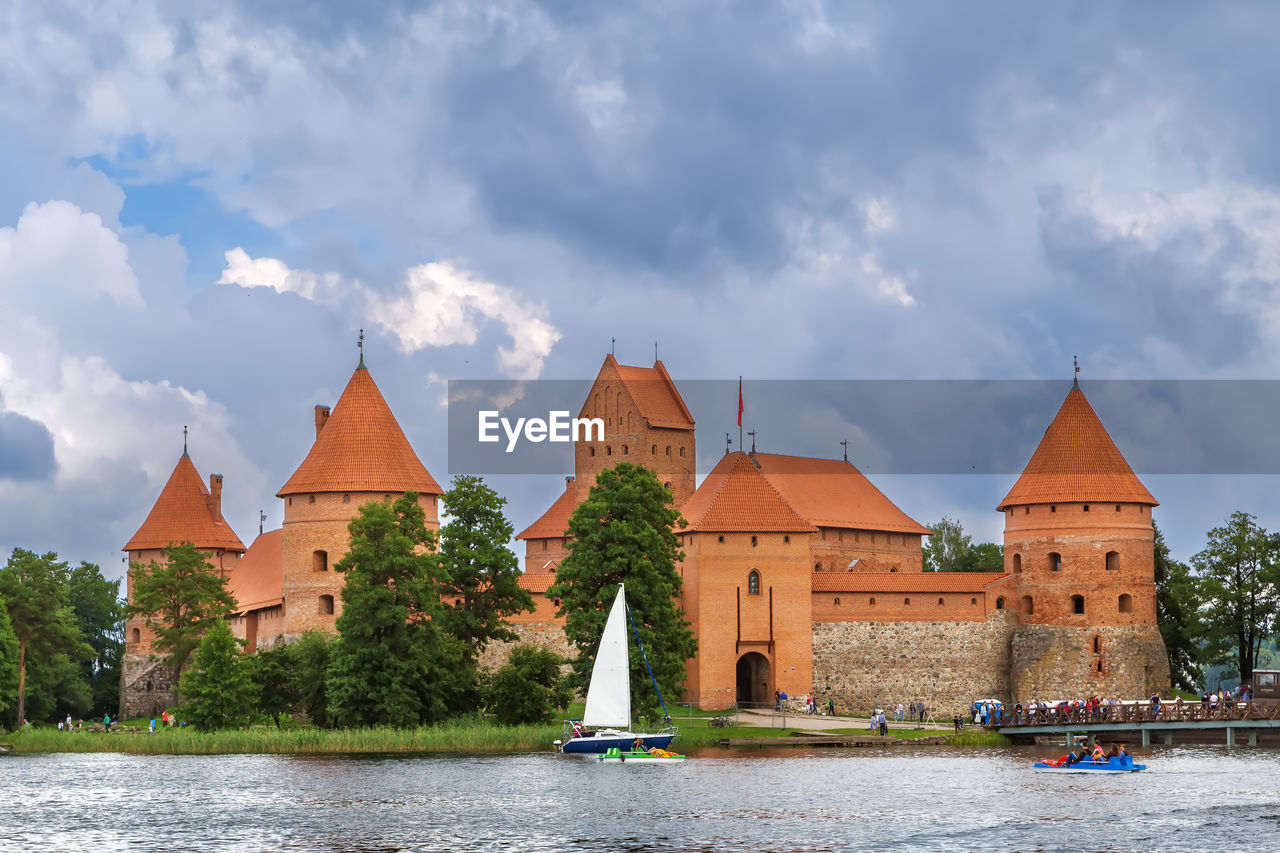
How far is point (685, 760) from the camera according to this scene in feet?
147

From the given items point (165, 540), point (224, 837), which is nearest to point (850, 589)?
point (165, 540)

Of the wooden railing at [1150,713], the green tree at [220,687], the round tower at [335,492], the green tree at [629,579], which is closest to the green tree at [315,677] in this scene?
the green tree at [220,687]

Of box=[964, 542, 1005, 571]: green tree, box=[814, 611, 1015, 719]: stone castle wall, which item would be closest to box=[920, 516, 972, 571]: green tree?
box=[964, 542, 1005, 571]: green tree

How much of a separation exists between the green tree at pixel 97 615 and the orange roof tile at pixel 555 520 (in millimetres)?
19515

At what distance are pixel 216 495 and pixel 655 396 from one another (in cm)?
2005

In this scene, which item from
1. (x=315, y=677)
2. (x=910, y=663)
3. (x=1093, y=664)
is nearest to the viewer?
(x=315, y=677)

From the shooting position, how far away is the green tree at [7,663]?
2280 inches

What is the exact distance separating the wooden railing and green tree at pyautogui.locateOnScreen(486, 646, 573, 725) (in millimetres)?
13395

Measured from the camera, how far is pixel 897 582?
6125 cm

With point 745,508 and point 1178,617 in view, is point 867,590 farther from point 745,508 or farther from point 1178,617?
point 1178,617

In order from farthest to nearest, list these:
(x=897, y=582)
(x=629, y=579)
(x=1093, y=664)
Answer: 1. (x=897, y=582)
2. (x=1093, y=664)
3. (x=629, y=579)

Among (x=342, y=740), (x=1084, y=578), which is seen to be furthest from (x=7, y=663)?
(x=1084, y=578)

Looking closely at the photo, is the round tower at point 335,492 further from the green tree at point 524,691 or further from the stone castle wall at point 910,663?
the stone castle wall at point 910,663

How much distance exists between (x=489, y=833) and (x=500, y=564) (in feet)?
68.2
